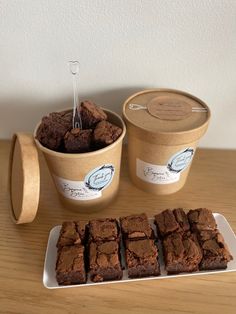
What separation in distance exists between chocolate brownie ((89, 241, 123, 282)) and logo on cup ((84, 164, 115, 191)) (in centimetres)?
11

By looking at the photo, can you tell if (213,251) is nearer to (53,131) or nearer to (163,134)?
(163,134)

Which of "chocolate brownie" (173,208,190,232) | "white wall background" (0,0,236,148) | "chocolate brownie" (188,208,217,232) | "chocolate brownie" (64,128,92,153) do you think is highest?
"white wall background" (0,0,236,148)

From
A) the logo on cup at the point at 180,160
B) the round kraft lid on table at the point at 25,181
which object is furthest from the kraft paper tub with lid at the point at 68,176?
the logo on cup at the point at 180,160

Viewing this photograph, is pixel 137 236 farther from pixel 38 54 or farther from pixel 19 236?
pixel 38 54

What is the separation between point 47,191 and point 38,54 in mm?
280

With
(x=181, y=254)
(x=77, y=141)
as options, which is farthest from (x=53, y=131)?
(x=181, y=254)

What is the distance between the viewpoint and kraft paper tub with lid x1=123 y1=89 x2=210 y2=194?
57 cm

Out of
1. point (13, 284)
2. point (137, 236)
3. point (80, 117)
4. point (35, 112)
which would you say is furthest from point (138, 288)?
point (35, 112)

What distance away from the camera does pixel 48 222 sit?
0.62 meters

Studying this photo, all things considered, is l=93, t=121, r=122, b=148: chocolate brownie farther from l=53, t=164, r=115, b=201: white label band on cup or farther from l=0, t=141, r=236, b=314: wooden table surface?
l=0, t=141, r=236, b=314: wooden table surface

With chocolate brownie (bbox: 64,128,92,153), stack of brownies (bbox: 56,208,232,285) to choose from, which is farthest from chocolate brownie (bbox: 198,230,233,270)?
chocolate brownie (bbox: 64,128,92,153)

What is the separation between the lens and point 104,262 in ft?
1.62

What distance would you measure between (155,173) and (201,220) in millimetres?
127

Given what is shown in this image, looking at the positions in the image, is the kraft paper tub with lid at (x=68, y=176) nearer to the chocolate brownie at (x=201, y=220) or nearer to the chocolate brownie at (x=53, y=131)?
the chocolate brownie at (x=53, y=131)
